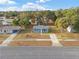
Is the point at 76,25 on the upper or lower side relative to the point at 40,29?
upper

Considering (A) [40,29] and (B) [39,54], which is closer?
(B) [39,54]

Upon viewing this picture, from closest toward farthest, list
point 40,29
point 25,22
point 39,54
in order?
point 39,54, point 25,22, point 40,29

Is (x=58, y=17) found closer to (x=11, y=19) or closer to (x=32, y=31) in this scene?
(x=32, y=31)

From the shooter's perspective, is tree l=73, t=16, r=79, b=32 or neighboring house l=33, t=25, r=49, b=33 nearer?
neighboring house l=33, t=25, r=49, b=33

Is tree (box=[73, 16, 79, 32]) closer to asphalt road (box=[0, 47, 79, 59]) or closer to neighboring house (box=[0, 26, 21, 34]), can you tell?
neighboring house (box=[0, 26, 21, 34])

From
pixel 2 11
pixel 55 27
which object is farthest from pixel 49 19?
pixel 2 11

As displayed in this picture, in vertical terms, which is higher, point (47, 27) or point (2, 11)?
point (2, 11)

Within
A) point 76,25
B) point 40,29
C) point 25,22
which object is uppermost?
point 25,22

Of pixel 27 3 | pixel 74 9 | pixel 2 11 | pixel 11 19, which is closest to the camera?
pixel 27 3

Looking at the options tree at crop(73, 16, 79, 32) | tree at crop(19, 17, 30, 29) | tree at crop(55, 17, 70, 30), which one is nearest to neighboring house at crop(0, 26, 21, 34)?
tree at crop(19, 17, 30, 29)

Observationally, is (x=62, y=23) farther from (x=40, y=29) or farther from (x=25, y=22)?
(x=25, y=22)

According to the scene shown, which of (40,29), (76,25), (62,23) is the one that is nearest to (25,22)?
(40,29)
